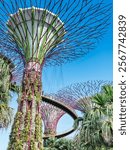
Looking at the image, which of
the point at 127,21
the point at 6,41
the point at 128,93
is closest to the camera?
the point at 128,93

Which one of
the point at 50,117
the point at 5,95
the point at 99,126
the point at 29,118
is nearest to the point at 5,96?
the point at 5,95

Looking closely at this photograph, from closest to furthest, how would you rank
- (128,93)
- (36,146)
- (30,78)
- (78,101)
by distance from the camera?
(128,93), (36,146), (30,78), (78,101)

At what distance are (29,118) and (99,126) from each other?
433cm

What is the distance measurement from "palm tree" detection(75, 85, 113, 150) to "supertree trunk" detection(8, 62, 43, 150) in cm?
357

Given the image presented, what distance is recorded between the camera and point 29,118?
13.4 metres

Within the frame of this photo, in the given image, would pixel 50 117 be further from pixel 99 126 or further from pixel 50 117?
pixel 99 126

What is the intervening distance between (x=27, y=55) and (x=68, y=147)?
36.8ft

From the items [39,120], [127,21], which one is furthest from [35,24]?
[127,21]

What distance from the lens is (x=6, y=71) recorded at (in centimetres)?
1515

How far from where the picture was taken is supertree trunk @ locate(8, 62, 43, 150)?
42.5 feet

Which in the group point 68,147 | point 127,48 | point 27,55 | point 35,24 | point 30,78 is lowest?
point 68,147

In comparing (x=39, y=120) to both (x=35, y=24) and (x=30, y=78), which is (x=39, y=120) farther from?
(x=35, y=24)

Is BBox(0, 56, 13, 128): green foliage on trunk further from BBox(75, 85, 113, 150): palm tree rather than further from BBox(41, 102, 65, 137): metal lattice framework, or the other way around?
BBox(41, 102, 65, 137): metal lattice framework

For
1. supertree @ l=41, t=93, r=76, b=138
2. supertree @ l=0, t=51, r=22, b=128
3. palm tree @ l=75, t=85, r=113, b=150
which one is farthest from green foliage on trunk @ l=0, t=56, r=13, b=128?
supertree @ l=41, t=93, r=76, b=138
